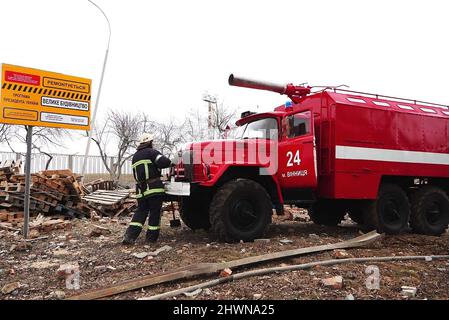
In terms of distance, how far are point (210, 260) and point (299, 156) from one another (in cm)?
283

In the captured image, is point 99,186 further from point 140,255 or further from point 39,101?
point 140,255

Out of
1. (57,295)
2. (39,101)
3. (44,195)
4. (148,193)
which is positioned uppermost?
(39,101)

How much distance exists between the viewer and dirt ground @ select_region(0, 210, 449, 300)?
427cm

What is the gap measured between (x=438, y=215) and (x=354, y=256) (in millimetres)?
4219

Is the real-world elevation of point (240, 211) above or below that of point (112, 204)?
→ above

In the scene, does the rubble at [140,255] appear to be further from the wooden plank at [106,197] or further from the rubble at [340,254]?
the wooden plank at [106,197]

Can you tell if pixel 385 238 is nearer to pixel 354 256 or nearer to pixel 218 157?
pixel 354 256

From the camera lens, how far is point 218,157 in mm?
6535

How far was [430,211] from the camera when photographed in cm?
856

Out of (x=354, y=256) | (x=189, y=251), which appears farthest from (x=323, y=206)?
(x=189, y=251)

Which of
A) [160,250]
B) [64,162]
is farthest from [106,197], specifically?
[64,162]

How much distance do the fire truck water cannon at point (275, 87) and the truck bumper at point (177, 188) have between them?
85.4 inches

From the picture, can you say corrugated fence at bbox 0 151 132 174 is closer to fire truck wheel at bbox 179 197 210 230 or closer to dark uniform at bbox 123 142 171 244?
fire truck wheel at bbox 179 197 210 230

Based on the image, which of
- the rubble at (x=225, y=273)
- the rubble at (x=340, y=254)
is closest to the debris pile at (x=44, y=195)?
the rubble at (x=225, y=273)
